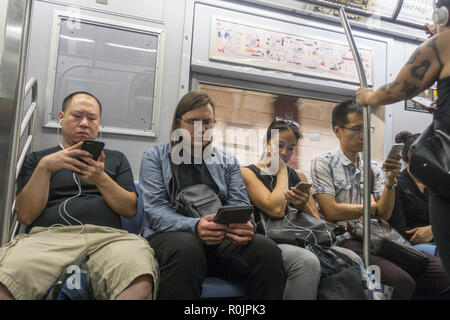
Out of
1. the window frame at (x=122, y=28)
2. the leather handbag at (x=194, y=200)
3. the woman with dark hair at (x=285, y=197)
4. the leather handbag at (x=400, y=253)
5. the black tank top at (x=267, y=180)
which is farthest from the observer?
the window frame at (x=122, y=28)

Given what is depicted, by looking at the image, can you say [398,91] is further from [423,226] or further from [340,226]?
[423,226]

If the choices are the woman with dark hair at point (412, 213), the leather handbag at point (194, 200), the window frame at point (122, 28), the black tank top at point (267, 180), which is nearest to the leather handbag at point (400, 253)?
the woman with dark hair at point (412, 213)

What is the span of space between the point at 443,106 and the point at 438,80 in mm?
128

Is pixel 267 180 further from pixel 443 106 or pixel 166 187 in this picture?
pixel 443 106

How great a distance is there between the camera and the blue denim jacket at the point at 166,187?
64.8 inches

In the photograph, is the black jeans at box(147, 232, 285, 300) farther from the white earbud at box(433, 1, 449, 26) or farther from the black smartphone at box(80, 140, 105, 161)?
the white earbud at box(433, 1, 449, 26)

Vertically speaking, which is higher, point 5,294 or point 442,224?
point 442,224

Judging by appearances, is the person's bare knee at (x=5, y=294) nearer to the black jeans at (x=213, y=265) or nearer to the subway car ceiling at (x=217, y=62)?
the black jeans at (x=213, y=265)

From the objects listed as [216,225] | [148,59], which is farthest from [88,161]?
[148,59]

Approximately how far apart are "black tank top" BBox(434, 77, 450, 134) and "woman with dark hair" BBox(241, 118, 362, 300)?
0.83 metres

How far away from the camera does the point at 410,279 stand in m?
1.75

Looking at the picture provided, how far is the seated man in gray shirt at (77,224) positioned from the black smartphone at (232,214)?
36cm

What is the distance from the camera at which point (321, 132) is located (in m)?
3.28

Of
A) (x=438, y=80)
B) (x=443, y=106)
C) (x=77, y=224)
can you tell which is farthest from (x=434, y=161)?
(x=77, y=224)
